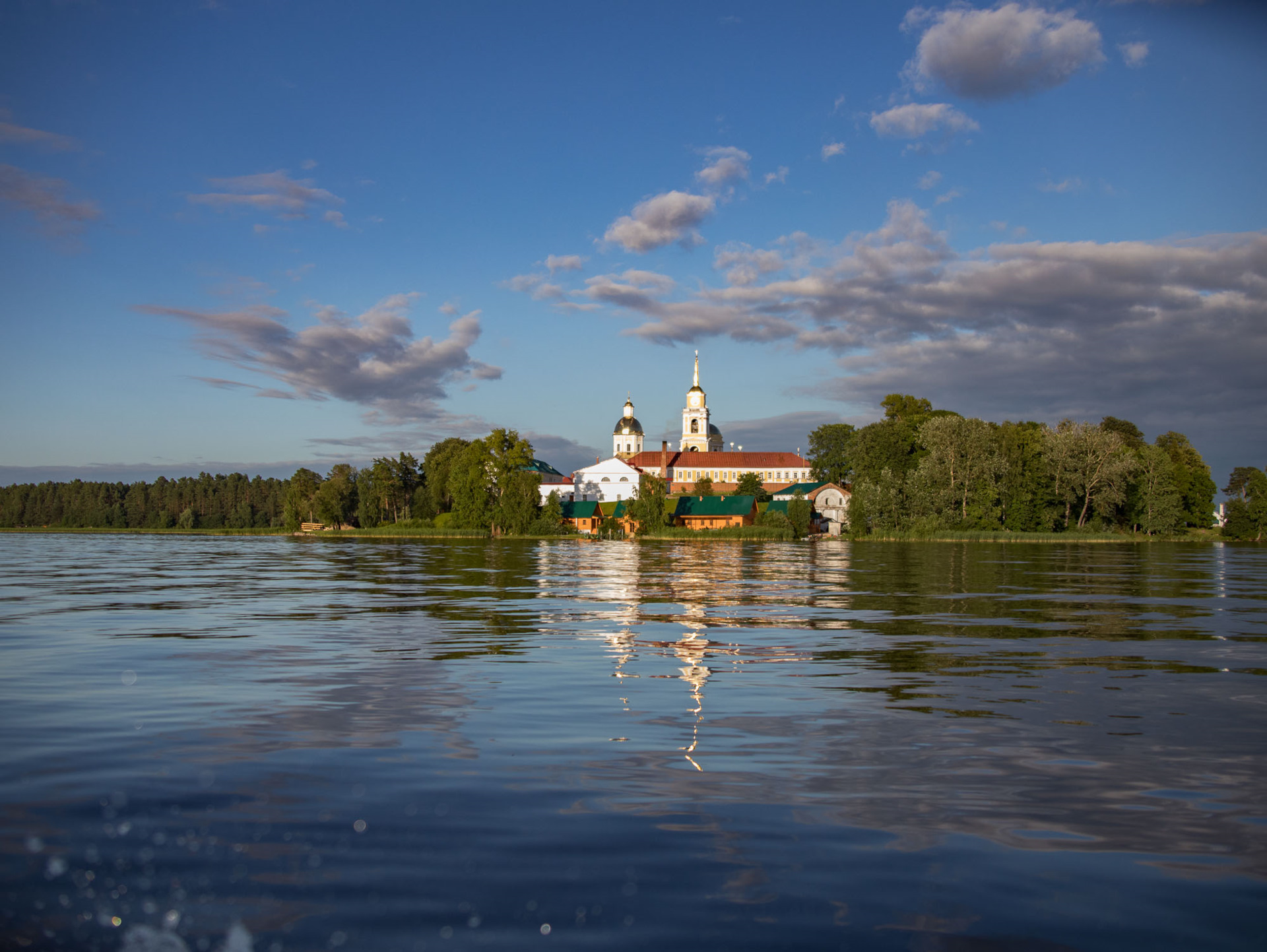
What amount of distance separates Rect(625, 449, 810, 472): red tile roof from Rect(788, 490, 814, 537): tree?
8144 centimetres

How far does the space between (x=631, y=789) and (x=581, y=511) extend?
4628 inches

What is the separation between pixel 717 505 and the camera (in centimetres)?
11569

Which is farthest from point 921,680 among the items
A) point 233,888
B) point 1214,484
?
point 1214,484

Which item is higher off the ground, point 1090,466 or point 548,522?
point 1090,466

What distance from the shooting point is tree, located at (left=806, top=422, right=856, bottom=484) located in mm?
132875

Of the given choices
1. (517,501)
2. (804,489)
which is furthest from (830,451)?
(517,501)

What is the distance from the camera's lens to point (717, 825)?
19.2ft

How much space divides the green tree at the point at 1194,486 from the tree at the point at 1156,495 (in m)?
7.33

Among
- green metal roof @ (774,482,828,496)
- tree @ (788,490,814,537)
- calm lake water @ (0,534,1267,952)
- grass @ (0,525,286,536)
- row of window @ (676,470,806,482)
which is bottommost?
grass @ (0,525,286,536)

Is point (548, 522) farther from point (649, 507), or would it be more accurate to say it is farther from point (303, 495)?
point (303, 495)

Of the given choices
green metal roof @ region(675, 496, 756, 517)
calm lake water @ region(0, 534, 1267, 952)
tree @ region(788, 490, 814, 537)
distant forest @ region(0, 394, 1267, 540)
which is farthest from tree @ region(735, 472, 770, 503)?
calm lake water @ region(0, 534, 1267, 952)

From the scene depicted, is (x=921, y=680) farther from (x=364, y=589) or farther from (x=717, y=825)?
(x=364, y=589)

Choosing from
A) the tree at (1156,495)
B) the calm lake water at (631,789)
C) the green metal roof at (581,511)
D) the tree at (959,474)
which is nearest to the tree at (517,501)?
the green metal roof at (581,511)

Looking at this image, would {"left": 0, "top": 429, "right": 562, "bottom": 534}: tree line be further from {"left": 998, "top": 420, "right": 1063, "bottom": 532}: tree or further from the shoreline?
{"left": 998, "top": 420, "right": 1063, "bottom": 532}: tree
